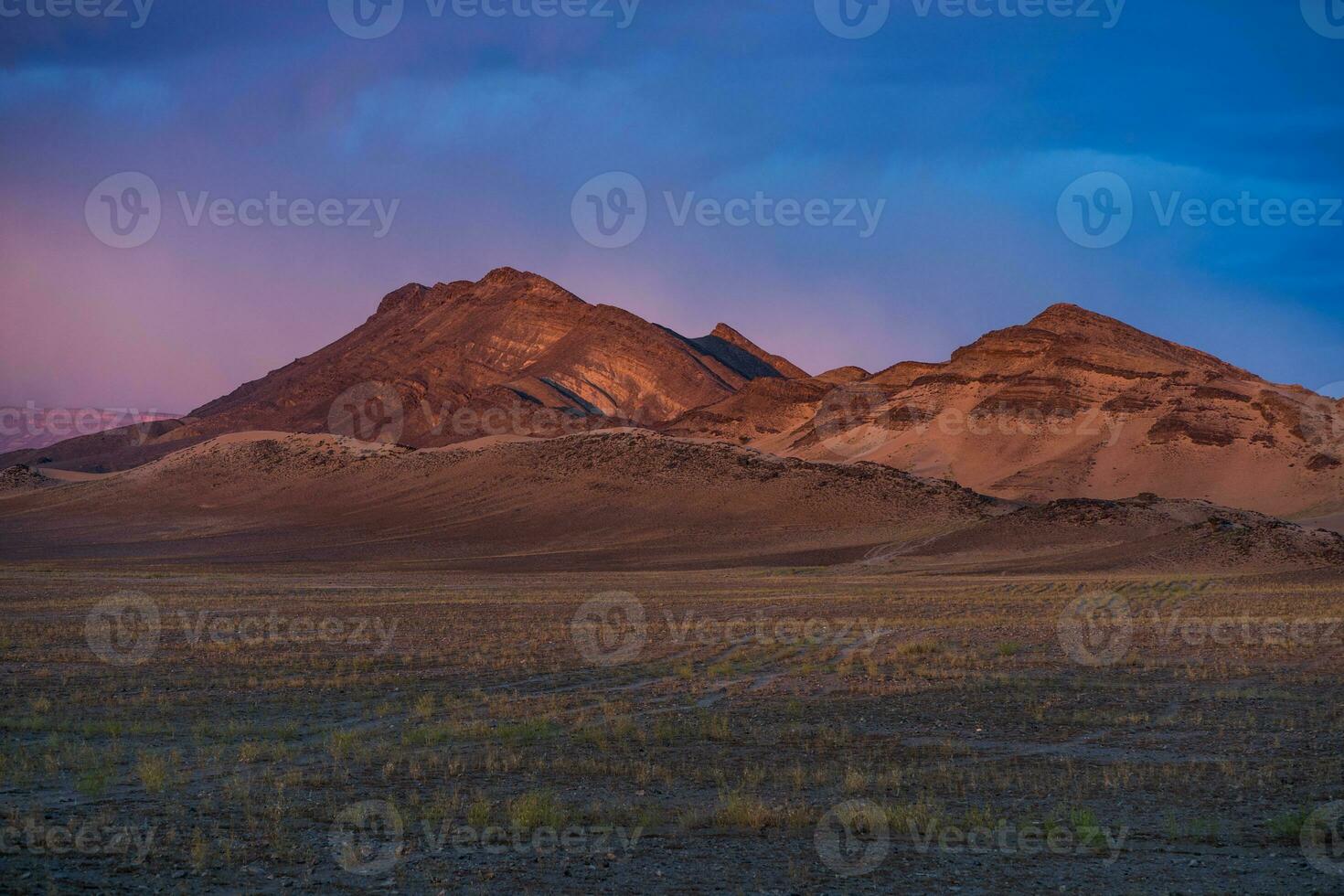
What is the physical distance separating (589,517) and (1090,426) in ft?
158

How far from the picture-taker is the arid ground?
910cm

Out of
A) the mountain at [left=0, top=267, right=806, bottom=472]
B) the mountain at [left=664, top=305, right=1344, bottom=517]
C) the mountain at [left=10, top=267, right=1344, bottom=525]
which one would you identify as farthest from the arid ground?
the mountain at [left=0, top=267, right=806, bottom=472]

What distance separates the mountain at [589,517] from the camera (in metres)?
64.0

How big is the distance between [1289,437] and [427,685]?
309 feet

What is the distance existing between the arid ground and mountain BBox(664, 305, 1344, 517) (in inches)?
2738

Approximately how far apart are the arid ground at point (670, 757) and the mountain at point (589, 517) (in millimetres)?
36230

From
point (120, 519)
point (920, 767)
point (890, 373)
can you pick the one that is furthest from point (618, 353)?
point (920, 767)

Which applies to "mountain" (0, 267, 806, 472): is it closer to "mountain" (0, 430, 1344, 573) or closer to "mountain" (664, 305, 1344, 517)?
"mountain" (664, 305, 1344, 517)

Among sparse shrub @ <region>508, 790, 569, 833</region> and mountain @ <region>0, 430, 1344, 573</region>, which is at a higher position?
mountain @ <region>0, 430, 1344, 573</region>

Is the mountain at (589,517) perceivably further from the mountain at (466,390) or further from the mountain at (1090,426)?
the mountain at (466,390)

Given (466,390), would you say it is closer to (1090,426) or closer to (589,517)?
(1090,426)

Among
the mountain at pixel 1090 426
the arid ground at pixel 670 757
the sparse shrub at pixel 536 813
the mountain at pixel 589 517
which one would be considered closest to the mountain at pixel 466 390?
A: the mountain at pixel 1090 426

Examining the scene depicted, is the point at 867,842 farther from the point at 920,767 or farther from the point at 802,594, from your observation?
the point at 802,594

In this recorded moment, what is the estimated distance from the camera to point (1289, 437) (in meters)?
97.1
